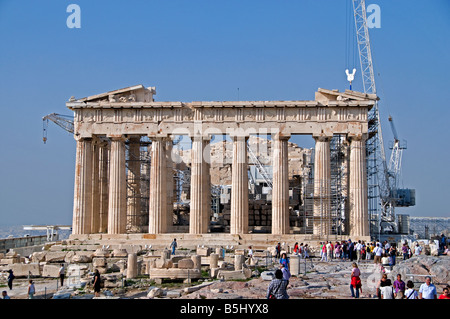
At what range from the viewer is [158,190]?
4800cm

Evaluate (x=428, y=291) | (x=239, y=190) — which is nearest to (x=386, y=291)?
(x=428, y=291)

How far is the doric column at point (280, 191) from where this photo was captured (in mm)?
46625

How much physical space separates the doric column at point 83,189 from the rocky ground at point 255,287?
58.2 feet

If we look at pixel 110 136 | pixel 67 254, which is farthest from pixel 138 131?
pixel 67 254

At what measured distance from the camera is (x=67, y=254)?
40.9 m

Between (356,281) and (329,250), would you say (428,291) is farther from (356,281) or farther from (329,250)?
(329,250)

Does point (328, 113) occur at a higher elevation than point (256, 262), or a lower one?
higher

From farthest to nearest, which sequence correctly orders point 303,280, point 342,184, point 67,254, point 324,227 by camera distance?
point 342,184, point 324,227, point 67,254, point 303,280

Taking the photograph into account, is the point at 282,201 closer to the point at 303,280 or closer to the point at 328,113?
the point at 328,113

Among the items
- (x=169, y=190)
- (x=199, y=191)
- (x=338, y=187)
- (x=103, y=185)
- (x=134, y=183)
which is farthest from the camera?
(x=134, y=183)

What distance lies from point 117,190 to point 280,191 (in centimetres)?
1257

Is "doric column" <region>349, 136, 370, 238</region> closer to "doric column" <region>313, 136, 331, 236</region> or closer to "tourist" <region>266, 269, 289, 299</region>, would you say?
"doric column" <region>313, 136, 331, 236</region>
